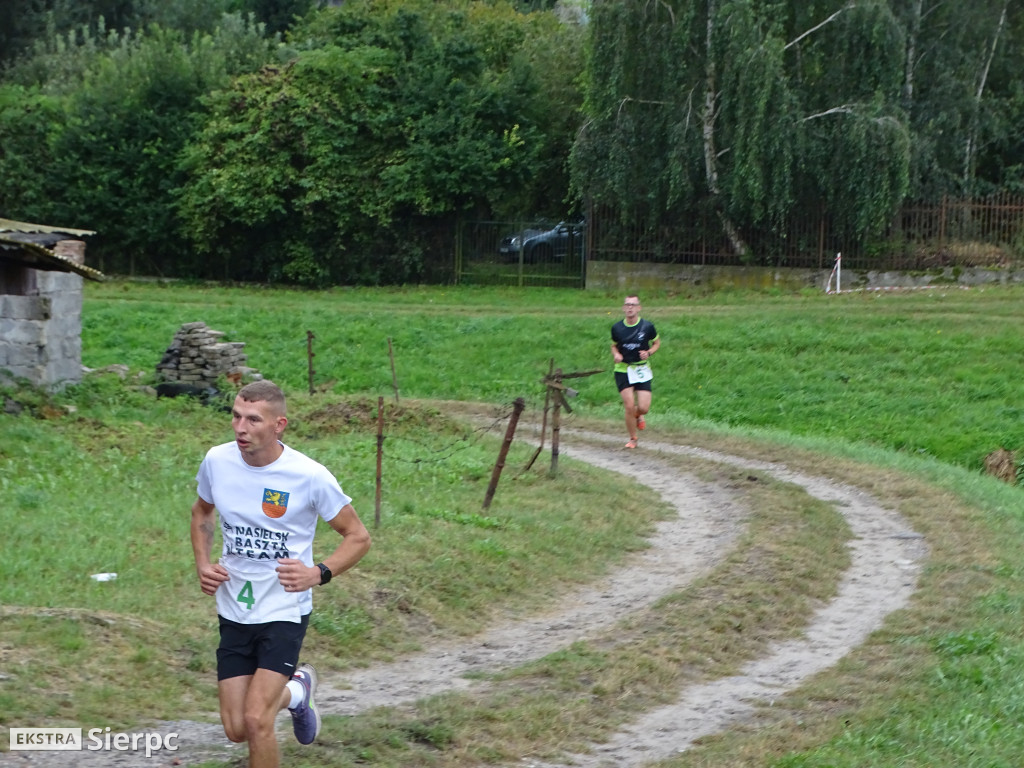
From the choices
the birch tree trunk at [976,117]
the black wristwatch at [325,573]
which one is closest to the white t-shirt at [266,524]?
the black wristwatch at [325,573]

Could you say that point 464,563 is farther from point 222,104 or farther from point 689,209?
point 222,104

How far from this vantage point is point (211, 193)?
33.8m

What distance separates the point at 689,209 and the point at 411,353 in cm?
1030

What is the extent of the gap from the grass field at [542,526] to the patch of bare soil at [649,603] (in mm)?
208

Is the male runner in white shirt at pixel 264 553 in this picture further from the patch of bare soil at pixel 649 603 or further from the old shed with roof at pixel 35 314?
the old shed with roof at pixel 35 314

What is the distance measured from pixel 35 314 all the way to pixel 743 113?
56.9 feet

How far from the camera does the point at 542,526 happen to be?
10836mm

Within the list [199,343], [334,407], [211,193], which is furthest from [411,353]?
[211,193]

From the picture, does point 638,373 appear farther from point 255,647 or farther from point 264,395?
point 255,647

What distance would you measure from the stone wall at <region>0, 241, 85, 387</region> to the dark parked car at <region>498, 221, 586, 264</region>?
56.6 feet

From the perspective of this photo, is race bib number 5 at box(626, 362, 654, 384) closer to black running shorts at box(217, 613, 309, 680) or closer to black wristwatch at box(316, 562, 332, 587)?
black wristwatch at box(316, 562, 332, 587)

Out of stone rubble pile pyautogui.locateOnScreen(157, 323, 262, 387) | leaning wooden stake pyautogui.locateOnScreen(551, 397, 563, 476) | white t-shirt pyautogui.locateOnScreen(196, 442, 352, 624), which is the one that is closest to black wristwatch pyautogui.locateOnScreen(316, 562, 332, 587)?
white t-shirt pyautogui.locateOnScreen(196, 442, 352, 624)

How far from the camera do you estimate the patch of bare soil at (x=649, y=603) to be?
6258 millimetres

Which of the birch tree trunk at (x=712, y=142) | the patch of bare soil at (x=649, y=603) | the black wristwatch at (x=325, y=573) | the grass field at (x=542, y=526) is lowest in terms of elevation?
the patch of bare soil at (x=649, y=603)
